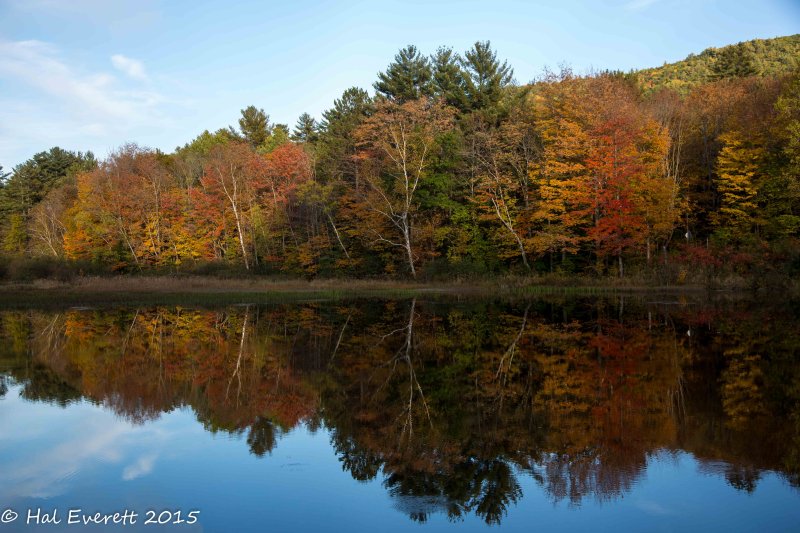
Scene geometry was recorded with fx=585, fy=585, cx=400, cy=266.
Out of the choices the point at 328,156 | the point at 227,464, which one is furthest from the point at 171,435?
the point at 328,156

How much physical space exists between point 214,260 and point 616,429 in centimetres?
5159

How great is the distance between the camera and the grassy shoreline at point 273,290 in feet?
113

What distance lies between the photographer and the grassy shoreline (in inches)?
1361

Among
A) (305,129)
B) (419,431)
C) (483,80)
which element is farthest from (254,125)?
(419,431)

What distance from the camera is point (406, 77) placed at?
176 ft

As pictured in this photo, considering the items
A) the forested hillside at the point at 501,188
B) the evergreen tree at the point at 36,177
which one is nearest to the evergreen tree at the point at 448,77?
the forested hillside at the point at 501,188

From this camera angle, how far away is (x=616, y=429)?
880 centimetres

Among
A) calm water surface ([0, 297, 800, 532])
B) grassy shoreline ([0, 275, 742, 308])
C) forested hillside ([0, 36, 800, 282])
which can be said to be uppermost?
forested hillside ([0, 36, 800, 282])

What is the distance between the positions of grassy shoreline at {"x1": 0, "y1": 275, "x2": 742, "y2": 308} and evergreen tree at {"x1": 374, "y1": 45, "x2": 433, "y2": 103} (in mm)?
20640

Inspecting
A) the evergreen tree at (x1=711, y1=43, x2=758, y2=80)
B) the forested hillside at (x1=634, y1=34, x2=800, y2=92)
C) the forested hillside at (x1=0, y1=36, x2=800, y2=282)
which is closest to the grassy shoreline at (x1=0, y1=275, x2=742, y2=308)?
the forested hillside at (x1=0, y1=36, x2=800, y2=282)

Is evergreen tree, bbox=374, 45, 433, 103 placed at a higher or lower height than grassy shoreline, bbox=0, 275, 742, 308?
higher

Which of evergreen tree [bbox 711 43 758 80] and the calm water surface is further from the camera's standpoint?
evergreen tree [bbox 711 43 758 80]

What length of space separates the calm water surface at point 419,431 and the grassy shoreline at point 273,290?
622 inches

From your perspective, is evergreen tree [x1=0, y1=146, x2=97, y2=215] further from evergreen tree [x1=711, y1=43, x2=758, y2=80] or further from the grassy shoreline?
evergreen tree [x1=711, y1=43, x2=758, y2=80]
